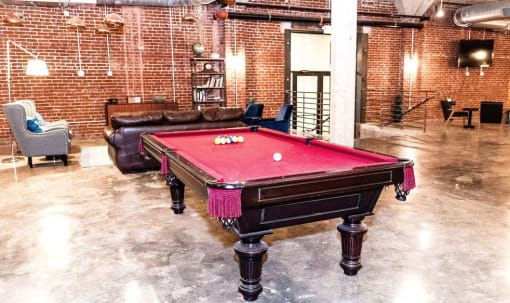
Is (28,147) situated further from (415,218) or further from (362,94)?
(362,94)

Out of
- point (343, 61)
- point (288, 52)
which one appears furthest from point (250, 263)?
point (288, 52)

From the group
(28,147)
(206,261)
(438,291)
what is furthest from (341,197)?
(28,147)

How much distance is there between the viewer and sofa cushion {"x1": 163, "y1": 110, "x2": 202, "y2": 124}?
18.9 ft

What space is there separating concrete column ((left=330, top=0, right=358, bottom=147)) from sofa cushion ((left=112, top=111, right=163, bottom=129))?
2598mm

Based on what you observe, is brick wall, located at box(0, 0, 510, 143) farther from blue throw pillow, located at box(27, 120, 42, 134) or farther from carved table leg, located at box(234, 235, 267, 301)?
carved table leg, located at box(234, 235, 267, 301)

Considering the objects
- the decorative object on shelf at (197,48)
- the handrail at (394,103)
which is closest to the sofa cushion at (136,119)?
the decorative object on shelf at (197,48)

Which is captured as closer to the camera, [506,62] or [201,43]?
[201,43]

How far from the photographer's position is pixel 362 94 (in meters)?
11.4

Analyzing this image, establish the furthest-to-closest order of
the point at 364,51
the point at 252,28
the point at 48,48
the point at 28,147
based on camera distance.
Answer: the point at 364,51 < the point at 252,28 < the point at 48,48 < the point at 28,147

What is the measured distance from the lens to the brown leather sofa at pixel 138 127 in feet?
18.1

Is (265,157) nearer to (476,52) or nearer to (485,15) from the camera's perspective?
(485,15)

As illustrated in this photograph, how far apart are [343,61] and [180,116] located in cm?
260

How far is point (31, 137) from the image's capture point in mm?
6188

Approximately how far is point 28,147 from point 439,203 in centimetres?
587
